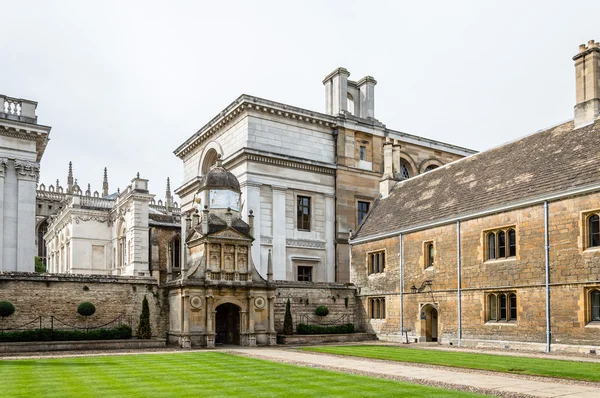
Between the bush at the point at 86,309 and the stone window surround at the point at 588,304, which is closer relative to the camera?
the stone window surround at the point at 588,304

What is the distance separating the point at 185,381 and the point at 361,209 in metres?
29.4

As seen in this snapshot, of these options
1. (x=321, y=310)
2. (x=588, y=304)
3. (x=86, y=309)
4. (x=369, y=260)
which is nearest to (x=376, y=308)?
(x=369, y=260)

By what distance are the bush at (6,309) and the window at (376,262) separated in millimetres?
19875

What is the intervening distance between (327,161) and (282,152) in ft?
12.2

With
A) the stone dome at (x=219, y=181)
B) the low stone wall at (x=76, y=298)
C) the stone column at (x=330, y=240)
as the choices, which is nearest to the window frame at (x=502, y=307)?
the stone dome at (x=219, y=181)

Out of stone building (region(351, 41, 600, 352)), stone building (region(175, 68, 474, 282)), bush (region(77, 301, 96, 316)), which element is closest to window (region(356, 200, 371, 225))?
stone building (region(175, 68, 474, 282))

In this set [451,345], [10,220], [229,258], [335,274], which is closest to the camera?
[451,345]

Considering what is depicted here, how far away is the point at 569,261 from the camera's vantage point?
2361 cm

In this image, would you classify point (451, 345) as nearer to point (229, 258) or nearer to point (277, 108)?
point (229, 258)

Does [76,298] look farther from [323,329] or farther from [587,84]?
[587,84]

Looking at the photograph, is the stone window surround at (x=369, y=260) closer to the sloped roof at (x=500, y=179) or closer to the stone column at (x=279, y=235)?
the sloped roof at (x=500, y=179)

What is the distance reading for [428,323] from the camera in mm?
31500

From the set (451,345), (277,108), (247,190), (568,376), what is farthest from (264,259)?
(568,376)

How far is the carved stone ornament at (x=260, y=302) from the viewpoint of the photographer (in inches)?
1219
